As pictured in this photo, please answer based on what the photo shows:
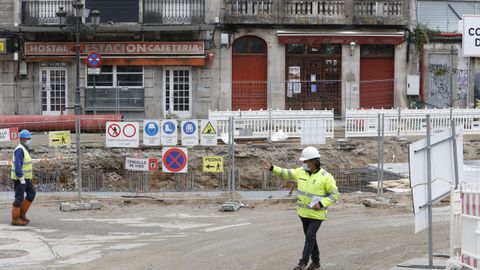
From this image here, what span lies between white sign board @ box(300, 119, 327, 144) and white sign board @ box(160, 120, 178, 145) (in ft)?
11.2

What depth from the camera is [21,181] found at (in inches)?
549

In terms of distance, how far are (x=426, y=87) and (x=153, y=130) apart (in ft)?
60.8

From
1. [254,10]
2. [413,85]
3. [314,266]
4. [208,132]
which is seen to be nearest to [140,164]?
[208,132]

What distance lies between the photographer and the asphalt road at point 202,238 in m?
11.0

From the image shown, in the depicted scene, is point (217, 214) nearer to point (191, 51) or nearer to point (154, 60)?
point (191, 51)

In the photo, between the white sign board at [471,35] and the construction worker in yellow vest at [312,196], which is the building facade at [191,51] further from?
the construction worker in yellow vest at [312,196]

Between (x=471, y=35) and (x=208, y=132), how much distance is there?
24.9 ft

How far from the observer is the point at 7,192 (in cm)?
1798

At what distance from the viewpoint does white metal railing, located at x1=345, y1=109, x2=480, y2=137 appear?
2384 centimetres

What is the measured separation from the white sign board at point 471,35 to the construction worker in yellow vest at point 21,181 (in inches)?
314

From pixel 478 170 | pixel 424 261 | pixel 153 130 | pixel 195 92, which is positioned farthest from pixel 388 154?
pixel 424 261

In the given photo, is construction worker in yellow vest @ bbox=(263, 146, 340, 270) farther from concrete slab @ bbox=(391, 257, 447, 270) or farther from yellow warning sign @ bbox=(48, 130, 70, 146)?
yellow warning sign @ bbox=(48, 130, 70, 146)

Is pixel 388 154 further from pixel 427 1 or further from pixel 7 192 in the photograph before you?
pixel 427 1

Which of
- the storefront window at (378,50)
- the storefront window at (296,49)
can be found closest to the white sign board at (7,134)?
the storefront window at (296,49)
